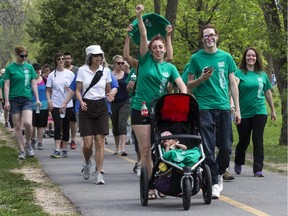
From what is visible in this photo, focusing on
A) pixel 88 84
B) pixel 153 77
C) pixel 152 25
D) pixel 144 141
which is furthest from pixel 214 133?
pixel 88 84

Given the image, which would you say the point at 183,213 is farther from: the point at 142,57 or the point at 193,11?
the point at 193,11

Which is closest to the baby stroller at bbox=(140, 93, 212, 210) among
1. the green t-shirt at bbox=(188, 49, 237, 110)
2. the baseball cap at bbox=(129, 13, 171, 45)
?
the green t-shirt at bbox=(188, 49, 237, 110)

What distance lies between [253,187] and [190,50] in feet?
65.0

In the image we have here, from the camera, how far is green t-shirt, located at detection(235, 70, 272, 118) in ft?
44.7

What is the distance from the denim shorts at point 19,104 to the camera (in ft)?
53.7

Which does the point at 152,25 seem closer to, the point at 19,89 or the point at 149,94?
the point at 149,94

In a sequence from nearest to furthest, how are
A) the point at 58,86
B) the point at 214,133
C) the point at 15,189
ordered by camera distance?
the point at 214,133, the point at 15,189, the point at 58,86

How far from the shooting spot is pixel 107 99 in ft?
42.3

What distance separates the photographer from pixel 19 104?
16.4m

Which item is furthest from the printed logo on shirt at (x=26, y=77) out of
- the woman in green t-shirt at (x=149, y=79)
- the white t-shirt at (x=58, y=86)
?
the woman in green t-shirt at (x=149, y=79)

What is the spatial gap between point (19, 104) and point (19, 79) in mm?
470

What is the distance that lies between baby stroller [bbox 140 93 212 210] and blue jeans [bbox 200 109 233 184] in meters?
0.43

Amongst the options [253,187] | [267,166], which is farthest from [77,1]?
[253,187]

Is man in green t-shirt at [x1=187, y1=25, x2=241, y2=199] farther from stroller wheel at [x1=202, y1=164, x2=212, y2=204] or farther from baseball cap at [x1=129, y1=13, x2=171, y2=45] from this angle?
baseball cap at [x1=129, y1=13, x2=171, y2=45]
